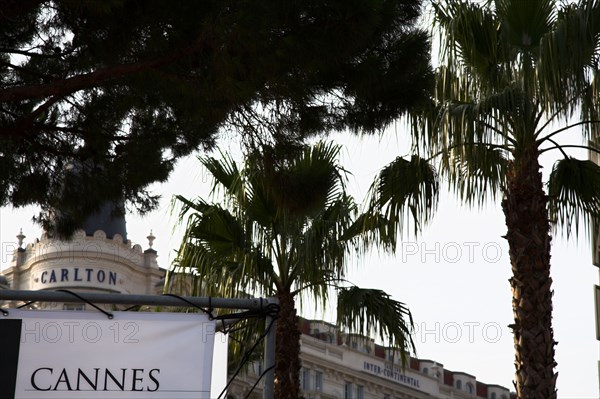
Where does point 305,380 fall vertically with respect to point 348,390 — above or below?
above

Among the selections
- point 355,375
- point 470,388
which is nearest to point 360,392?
point 355,375

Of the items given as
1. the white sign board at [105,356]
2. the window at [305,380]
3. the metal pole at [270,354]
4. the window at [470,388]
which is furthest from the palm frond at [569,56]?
the window at [470,388]

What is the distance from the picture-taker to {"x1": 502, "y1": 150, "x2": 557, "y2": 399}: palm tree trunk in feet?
37.3

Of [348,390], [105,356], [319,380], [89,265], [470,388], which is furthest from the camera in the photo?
[470,388]

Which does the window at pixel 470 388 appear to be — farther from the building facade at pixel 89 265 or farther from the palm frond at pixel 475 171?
the palm frond at pixel 475 171

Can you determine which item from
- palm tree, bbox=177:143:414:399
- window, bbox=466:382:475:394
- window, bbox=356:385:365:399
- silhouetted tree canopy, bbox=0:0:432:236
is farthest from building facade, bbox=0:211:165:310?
silhouetted tree canopy, bbox=0:0:432:236

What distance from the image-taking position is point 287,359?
14.4 metres

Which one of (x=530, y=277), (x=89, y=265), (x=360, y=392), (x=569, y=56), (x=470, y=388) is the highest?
(x=89, y=265)

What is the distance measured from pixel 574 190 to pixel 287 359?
13.9ft

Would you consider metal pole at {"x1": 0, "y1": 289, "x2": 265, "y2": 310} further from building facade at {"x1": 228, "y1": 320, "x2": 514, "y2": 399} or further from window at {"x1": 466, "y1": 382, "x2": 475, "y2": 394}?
window at {"x1": 466, "y1": 382, "x2": 475, "y2": 394}

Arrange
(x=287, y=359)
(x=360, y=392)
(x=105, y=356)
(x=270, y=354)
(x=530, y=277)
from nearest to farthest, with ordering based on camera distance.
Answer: (x=105, y=356) < (x=270, y=354) < (x=530, y=277) < (x=287, y=359) < (x=360, y=392)

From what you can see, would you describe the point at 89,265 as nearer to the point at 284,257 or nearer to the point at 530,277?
the point at 284,257

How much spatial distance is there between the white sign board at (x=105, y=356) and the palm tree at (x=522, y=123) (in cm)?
649

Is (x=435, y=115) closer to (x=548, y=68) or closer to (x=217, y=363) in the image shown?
(x=548, y=68)
